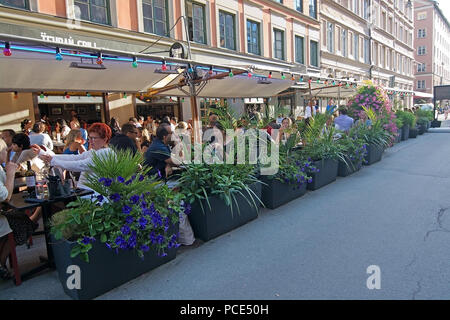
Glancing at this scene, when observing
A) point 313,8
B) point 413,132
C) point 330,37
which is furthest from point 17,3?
point 330,37

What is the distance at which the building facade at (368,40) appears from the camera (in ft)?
79.0

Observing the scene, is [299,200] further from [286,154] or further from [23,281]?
[23,281]

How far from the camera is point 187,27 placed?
13195mm

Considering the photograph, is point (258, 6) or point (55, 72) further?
point (258, 6)

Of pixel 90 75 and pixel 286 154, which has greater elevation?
pixel 90 75

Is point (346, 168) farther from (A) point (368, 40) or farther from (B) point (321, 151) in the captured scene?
(A) point (368, 40)

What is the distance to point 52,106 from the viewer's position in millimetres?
10453

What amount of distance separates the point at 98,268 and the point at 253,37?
16.4 metres

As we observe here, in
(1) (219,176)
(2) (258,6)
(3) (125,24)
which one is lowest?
(1) (219,176)

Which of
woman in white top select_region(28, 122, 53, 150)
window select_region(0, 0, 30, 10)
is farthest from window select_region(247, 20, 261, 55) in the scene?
woman in white top select_region(28, 122, 53, 150)

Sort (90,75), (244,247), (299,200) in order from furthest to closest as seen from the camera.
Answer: (90,75), (299,200), (244,247)

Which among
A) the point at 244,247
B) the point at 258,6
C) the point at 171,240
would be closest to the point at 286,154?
the point at 244,247
